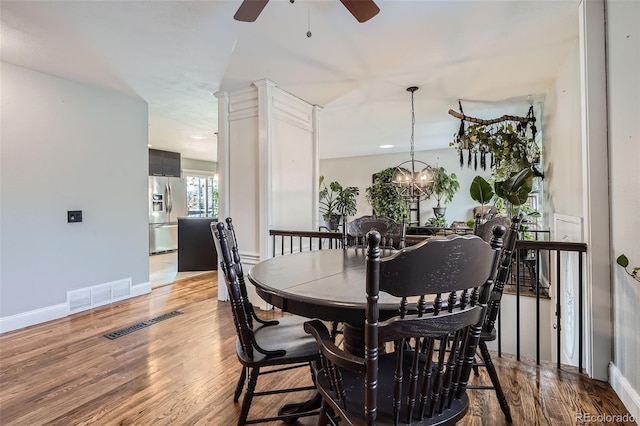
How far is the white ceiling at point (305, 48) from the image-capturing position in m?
2.23

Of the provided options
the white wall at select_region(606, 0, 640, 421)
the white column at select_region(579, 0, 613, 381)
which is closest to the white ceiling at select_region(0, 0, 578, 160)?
the white column at select_region(579, 0, 613, 381)

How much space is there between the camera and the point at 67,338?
2.73 meters

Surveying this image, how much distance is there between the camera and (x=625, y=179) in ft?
5.73

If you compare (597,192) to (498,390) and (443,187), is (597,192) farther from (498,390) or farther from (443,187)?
Result: (443,187)

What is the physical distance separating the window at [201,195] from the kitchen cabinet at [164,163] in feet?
1.38

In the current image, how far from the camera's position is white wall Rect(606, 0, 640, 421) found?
1.64 m

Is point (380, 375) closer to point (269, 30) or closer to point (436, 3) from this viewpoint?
point (436, 3)

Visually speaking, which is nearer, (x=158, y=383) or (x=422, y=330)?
(x=422, y=330)

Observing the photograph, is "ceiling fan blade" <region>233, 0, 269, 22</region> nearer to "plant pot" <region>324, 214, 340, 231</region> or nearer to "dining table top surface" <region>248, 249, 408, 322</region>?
"dining table top surface" <region>248, 249, 408, 322</region>

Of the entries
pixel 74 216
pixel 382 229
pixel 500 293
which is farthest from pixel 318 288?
pixel 74 216

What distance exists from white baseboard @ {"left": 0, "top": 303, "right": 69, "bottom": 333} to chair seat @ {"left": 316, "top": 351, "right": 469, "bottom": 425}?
3272 mm

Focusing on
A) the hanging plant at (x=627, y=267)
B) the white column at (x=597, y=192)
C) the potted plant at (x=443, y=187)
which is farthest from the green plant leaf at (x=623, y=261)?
the potted plant at (x=443, y=187)

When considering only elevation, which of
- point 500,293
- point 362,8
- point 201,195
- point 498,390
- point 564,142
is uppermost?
point 362,8

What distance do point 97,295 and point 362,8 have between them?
384cm
